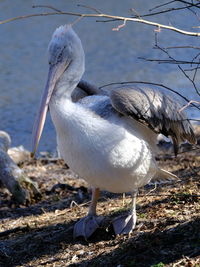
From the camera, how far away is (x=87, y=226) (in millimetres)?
3830

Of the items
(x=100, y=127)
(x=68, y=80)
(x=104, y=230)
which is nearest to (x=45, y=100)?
(x=68, y=80)

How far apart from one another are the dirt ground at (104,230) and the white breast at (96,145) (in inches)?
15.0

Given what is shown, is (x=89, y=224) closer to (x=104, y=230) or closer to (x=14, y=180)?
(x=104, y=230)

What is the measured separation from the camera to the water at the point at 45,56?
9.27m

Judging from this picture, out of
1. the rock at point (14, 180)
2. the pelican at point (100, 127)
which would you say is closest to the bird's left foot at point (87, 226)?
the pelican at point (100, 127)

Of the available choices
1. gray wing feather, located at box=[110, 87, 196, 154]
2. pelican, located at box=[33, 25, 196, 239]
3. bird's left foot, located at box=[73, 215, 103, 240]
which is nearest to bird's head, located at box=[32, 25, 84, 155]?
pelican, located at box=[33, 25, 196, 239]

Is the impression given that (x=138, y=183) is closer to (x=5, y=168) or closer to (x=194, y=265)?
(x=194, y=265)

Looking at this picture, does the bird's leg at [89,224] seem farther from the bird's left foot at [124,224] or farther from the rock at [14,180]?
the rock at [14,180]

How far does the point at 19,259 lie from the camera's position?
12.6 ft

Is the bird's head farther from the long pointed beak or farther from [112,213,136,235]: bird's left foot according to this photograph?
[112,213,136,235]: bird's left foot

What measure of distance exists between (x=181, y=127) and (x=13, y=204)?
185cm

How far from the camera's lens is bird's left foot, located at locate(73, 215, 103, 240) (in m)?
3.82

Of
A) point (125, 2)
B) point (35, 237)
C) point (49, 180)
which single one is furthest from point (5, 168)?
point (125, 2)

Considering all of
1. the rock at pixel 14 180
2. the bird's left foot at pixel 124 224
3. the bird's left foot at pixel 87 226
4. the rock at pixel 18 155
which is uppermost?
the bird's left foot at pixel 124 224
